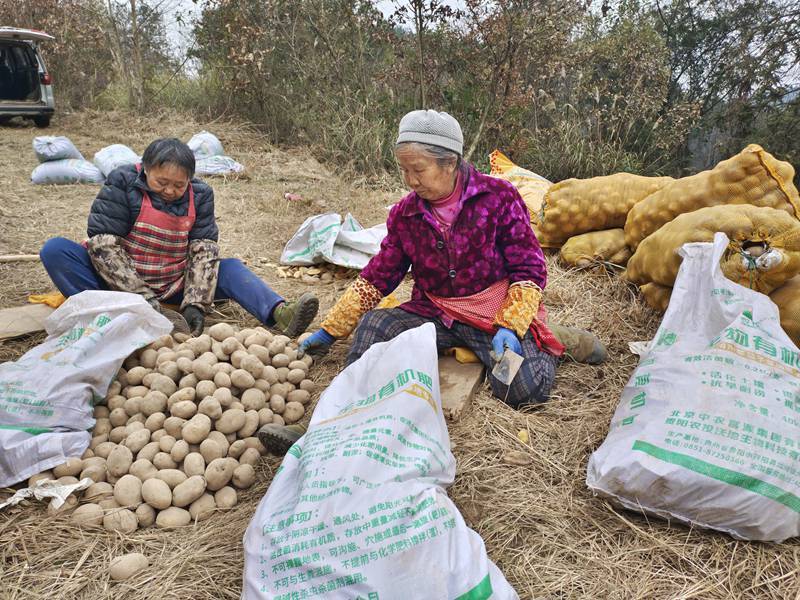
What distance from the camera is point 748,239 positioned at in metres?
2.18

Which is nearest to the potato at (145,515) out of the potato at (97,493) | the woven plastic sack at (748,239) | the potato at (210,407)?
the potato at (97,493)

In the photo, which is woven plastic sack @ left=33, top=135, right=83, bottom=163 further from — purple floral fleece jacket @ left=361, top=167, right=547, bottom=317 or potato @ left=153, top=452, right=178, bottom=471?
potato @ left=153, top=452, right=178, bottom=471

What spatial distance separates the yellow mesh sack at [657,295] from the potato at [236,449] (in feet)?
6.30

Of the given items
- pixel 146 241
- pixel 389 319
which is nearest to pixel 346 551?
pixel 389 319

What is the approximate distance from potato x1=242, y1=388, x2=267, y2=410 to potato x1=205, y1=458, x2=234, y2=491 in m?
0.27

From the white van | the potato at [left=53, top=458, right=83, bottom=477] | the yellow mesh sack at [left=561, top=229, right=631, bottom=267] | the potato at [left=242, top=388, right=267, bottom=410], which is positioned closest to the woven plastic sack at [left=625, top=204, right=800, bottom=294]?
the yellow mesh sack at [left=561, top=229, right=631, bottom=267]

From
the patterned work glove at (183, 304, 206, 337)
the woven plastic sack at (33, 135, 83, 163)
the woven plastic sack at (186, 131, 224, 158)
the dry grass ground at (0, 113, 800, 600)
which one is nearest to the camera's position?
the dry grass ground at (0, 113, 800, 600)

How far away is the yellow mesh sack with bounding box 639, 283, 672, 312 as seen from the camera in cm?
257

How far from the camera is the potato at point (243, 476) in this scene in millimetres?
1713

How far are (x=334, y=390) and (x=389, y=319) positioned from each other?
63 centimetres

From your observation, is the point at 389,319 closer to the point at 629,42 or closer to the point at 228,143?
the point at 629,42

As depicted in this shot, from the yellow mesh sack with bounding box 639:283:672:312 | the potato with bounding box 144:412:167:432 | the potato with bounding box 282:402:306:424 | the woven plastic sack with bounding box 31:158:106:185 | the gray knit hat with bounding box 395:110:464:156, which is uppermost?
the gray knit hat with bounding box 395:110:464:156

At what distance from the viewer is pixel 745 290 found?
1.78 m

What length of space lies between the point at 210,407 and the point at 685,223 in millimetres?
2033
